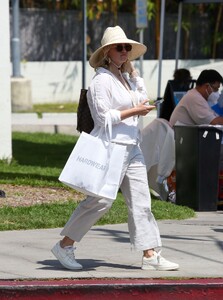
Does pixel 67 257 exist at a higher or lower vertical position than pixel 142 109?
lower

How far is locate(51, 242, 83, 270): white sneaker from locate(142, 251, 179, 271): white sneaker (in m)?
0.47

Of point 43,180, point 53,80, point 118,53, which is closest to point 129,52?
point 118,53

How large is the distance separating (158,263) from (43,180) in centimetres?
475

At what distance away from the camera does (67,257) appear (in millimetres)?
7590

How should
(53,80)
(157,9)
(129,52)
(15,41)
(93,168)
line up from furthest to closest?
(157,9) → (53,80) → (15,41) → (129,52) → (93,168)

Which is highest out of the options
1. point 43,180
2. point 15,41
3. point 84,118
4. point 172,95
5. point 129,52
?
point 129,52

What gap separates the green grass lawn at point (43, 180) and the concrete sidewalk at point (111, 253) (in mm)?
245

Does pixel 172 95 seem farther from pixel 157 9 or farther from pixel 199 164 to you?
pixel 157 9

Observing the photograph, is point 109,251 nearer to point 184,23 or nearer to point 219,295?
point 219,295

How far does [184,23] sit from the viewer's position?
27.8 metres

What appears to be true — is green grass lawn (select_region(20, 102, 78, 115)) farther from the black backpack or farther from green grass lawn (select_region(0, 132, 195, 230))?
the black backpack

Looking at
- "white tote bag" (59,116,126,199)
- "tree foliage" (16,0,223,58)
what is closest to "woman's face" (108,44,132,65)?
"white tote bag" (59,116,126,199)

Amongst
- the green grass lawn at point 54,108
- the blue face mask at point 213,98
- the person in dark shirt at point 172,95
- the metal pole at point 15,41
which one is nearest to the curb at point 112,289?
the blue face mask at point 213,98

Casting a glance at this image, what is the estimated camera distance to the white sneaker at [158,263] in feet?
24.7
